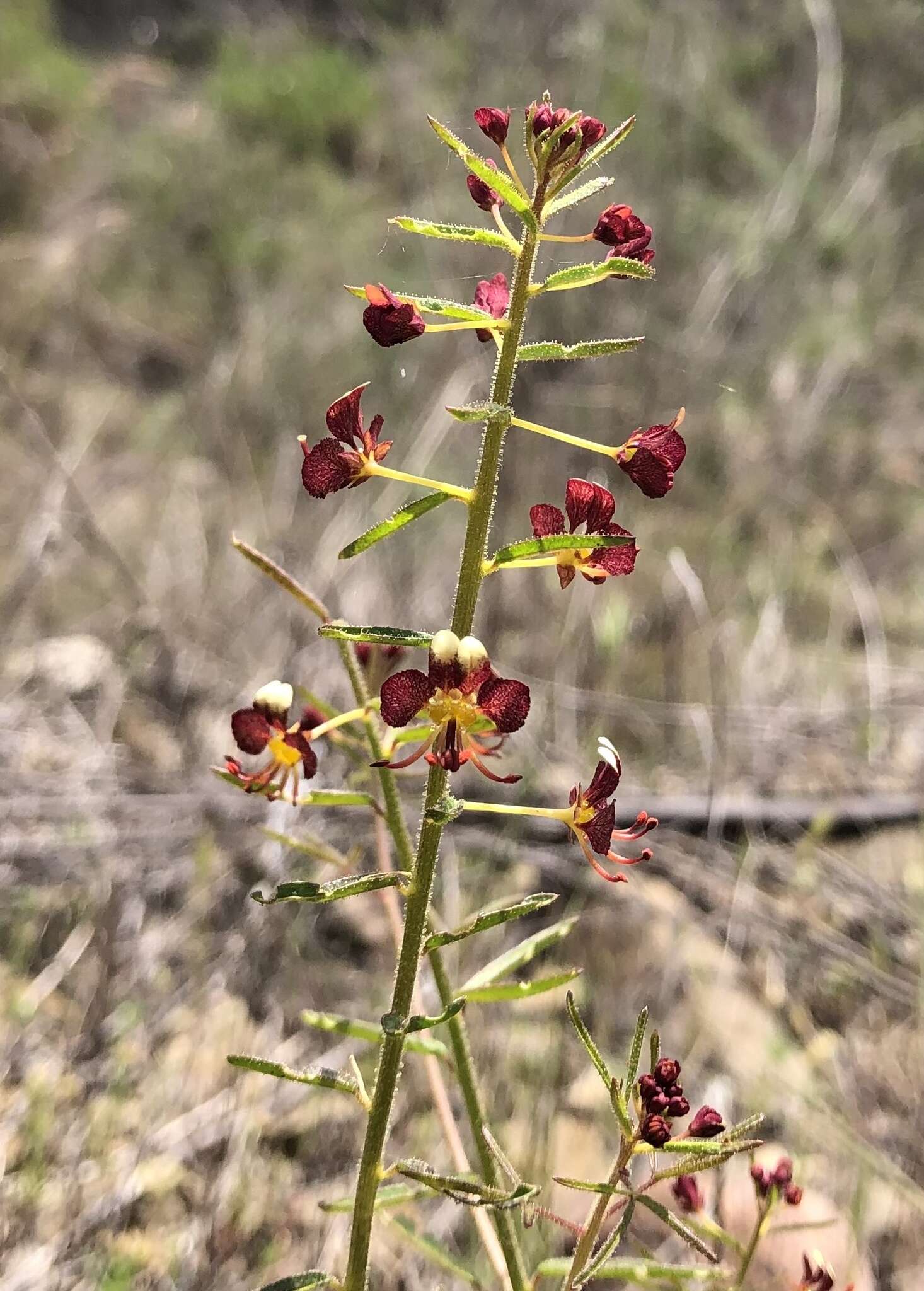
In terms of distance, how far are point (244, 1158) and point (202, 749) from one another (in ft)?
4.70

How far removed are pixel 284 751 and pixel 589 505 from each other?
0.41 metres

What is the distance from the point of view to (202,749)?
3057 mm

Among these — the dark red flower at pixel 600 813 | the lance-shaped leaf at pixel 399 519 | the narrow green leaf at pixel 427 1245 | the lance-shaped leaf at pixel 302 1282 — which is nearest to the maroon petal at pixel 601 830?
the dark red flower at pixel 600 813

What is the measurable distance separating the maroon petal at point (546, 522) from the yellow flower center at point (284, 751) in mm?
339

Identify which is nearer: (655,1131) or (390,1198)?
(655,1131)

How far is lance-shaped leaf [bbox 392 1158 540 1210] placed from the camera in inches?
38.4

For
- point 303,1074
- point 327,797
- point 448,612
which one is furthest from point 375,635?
point 448,612

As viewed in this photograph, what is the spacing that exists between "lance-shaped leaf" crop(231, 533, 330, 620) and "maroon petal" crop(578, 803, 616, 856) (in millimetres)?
391

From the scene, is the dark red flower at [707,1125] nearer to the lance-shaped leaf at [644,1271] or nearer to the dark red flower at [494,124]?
the lance-shaped leaf at [644,1271]

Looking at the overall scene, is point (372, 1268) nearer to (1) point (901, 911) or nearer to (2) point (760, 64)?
(1) point (901, 911)

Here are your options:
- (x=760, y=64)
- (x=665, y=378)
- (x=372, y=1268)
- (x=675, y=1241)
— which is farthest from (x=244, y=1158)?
(x=760, y=64)

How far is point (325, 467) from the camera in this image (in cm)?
98

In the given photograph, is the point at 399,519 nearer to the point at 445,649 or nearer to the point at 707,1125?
the point at 445,649

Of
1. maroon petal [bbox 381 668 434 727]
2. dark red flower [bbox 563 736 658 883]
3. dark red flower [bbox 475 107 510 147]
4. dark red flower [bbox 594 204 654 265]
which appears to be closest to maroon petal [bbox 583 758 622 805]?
dark red flower [bbox 563 736 658 883]
